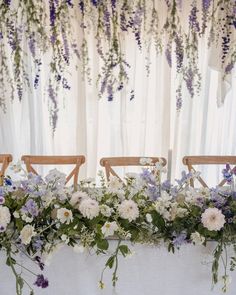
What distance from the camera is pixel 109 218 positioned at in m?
1.05

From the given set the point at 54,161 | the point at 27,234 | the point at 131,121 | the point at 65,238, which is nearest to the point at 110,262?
the point at 65,238

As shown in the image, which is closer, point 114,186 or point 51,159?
point 114,186

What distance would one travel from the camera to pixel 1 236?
3.33 feet

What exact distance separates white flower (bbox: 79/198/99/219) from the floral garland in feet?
5.24

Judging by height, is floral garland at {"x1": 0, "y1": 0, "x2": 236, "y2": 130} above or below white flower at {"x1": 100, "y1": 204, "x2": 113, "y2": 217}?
above

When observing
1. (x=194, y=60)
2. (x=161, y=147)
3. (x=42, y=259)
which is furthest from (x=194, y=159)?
(x=42, y=259)

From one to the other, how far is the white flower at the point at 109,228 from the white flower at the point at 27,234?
8.4 inches

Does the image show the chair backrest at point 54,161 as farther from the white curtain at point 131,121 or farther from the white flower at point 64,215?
the white flower at point 64,215

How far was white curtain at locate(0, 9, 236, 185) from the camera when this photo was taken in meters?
2.51

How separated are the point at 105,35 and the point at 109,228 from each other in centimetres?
176

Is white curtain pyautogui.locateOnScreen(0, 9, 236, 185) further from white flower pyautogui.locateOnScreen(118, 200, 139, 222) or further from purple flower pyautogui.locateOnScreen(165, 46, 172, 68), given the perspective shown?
white flower pyautogui.locateOnScreen(118, 200, 139, 222)

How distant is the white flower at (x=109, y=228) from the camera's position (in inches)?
39.1

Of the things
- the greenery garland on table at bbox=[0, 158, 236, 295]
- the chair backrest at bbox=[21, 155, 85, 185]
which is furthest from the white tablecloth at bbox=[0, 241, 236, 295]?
the chair backrest at bbox=[21, 155, 85, 185]

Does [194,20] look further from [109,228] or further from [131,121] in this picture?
[109,228]
